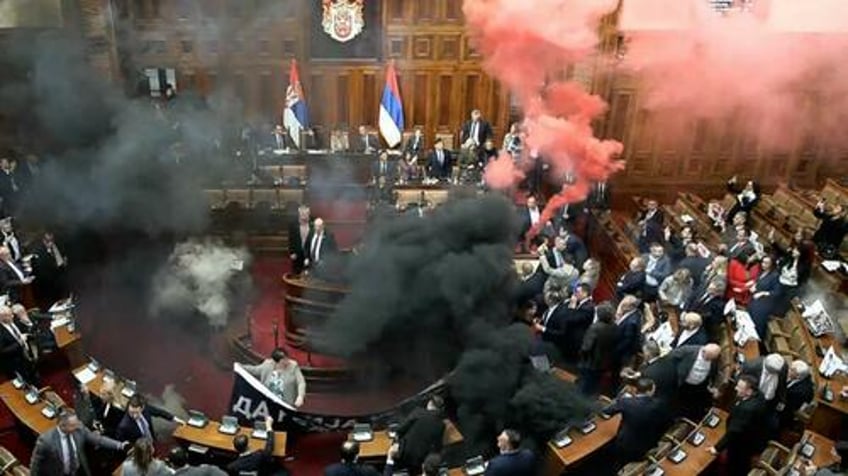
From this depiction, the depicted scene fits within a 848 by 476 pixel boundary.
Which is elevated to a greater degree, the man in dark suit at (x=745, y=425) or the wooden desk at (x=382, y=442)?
the man in dark suit at (x=745, y=425)

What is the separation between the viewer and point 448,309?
9562 mm

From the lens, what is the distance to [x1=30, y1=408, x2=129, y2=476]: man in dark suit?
725 cm

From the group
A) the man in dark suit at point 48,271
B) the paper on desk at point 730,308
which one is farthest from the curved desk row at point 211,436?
the paper on desk at point 730,308

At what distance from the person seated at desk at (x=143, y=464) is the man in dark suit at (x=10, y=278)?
4.90 metres

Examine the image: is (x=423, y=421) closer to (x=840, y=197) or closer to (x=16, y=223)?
(x=16, y=223)

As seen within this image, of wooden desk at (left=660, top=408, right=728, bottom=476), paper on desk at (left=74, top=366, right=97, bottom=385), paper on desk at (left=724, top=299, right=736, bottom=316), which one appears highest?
paper on desk at (left=724, top=299, right=736, bottom=316)

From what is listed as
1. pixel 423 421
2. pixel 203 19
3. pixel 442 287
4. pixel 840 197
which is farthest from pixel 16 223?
pixel 840 197

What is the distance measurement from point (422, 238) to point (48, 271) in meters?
5.70

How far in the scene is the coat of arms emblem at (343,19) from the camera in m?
16.6

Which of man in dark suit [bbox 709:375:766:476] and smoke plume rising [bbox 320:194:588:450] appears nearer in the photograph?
man in dark suit [bbox 709:375:766:476]

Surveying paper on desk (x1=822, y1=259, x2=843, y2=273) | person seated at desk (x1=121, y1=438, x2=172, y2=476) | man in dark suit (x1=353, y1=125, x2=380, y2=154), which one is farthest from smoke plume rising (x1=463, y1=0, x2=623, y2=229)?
person seated at desk (x1=121, y1=438, x2=172, y2=476)

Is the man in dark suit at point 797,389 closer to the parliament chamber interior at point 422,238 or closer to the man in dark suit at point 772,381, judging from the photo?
the parliament chamber interior at point 422,238

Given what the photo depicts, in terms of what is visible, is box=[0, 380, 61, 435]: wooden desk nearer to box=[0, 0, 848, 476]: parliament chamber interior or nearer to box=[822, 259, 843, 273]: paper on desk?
box=[0, 0, 848, 476]: parliament chamber interior

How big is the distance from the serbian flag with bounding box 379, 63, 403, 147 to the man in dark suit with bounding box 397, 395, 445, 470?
9.29m
